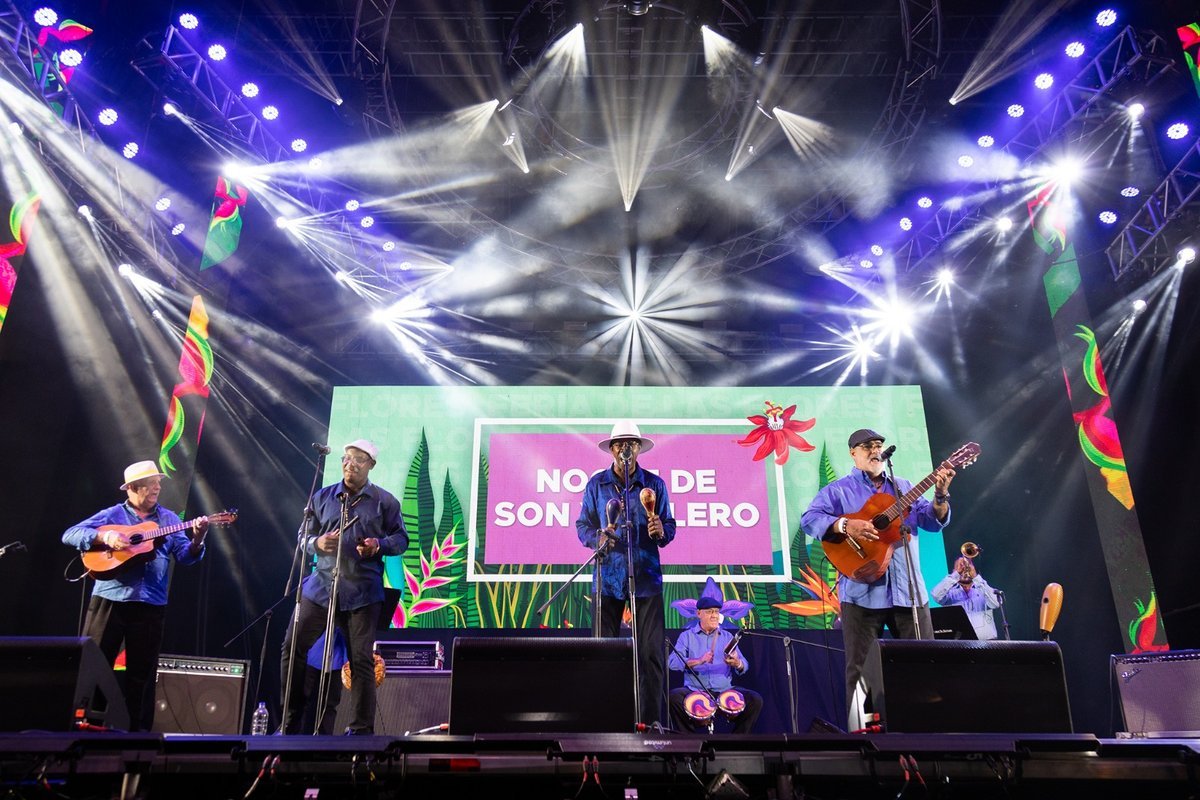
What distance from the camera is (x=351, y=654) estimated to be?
5.82m

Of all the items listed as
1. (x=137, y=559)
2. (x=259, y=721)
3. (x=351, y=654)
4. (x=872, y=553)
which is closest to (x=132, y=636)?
(x=137, y=559)

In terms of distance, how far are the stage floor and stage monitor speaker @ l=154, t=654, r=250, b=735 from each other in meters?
3.72

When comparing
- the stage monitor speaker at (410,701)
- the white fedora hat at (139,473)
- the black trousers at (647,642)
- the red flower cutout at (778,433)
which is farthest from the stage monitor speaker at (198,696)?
the red flower cutout at (778,433)

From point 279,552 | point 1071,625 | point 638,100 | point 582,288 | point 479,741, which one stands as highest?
point 638,100

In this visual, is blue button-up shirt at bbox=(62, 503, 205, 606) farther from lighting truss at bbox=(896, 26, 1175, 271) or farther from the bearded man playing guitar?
lighting truss at bbox=(896, 26, 1175, 271)

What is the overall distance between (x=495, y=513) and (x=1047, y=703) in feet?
25.0

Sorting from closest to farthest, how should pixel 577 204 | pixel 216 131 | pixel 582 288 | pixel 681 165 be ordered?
pixel 216 131
pixel 681 165
pixel 577 204
pixel 582 288

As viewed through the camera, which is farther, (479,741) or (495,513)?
(495,513)

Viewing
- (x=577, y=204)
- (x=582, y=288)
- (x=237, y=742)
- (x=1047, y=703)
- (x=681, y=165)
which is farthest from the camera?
(x=582, y=288)

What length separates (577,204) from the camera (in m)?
10.9

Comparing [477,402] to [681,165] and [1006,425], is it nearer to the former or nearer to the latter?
[681,165]

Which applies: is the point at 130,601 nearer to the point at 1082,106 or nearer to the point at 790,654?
the point at 790,654

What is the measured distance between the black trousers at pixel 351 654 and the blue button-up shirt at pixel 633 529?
5.15 feet

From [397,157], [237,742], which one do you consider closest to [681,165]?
[397,157]
